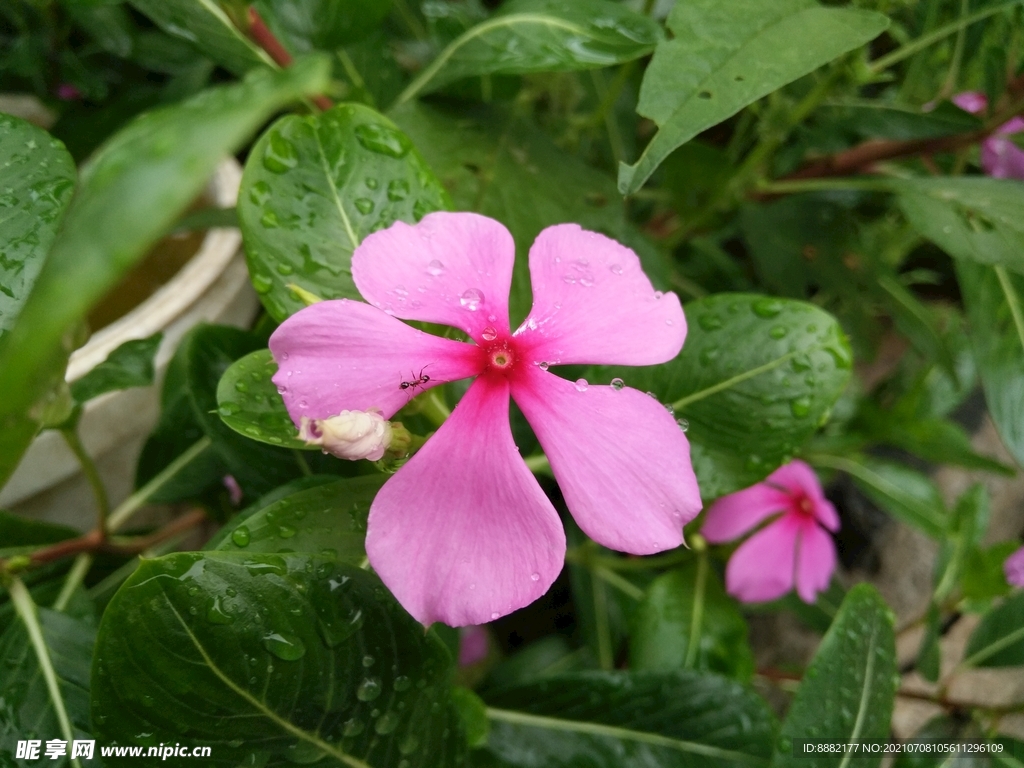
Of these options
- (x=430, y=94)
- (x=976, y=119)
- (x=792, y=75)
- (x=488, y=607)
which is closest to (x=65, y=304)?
(x=488, y=607)

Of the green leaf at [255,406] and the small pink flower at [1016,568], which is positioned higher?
the green leaf at [255,406]

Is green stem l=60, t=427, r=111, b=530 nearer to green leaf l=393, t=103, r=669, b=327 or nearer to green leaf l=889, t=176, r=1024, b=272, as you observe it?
green leaf l=393, t=103, r=669, b=327

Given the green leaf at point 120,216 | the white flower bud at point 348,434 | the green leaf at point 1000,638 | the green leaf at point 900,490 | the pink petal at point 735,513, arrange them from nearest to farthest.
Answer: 1. the green leaf at point 120,216
2. the white flower bud at point 348,434
3. the pink petal at point 735,513
4. the green leaf at point 1000,638
5. the green leaf at point 900,490

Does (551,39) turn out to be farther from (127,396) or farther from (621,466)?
(127,396)

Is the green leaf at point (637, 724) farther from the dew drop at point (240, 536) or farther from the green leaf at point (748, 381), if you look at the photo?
the dew drop at point (240, 536)

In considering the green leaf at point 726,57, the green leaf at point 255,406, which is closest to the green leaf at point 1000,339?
the green leaf at point 726,57

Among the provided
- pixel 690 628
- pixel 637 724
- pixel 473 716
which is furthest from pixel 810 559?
pixel 473 716
